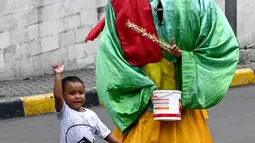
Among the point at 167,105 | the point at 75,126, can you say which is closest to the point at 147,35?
the point at 167,105

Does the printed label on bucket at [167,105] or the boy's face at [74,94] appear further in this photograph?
the boy's face at [74,94]

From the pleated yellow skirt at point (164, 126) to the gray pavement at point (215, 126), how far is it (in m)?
3.03

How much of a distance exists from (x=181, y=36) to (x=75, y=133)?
83cm

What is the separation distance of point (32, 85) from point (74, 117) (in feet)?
19.1

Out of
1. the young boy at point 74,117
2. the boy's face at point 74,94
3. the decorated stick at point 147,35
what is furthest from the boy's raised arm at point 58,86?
the decorated stick at point 147,35

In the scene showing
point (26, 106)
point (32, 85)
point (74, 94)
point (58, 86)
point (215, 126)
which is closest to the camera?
point (58, 86)

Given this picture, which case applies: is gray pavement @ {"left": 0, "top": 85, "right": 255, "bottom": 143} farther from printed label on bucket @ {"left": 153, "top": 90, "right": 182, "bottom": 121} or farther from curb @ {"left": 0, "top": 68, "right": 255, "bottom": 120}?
printed label on bucket @ {"left": 153, "top": 90, "right": 182, "bottom": 121}

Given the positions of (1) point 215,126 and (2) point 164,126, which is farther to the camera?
(1) point 215,126

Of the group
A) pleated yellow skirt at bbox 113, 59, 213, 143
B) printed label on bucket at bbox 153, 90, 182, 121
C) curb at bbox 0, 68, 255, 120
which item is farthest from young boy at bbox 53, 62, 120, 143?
curb at bbox 0, 68, 255, 120

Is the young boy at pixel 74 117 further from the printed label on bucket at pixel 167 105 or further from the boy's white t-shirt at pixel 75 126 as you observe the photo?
the printed label on bucket at pixel 167 105

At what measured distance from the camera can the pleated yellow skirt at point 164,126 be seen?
439 centimetres

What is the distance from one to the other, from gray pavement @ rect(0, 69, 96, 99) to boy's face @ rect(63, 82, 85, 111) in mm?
5069

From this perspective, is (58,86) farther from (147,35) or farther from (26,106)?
(26,106)

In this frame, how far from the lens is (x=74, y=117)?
14.1 feet
